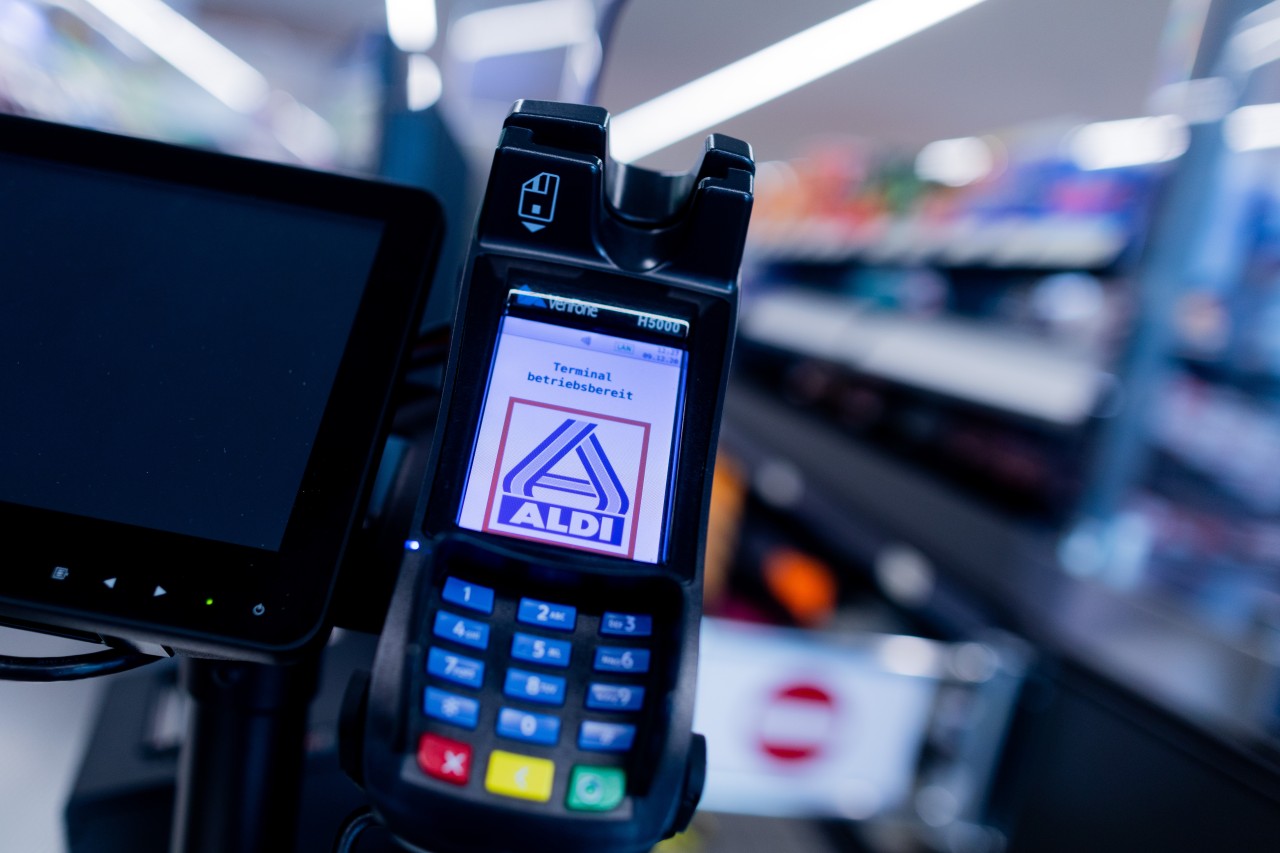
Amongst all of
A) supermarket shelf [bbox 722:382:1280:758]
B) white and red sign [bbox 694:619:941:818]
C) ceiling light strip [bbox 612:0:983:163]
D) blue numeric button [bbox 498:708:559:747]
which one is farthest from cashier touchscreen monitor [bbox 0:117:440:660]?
supermarket shelf [bbox 722:382:1280:758]

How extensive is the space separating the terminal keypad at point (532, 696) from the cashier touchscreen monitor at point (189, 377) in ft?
0.24

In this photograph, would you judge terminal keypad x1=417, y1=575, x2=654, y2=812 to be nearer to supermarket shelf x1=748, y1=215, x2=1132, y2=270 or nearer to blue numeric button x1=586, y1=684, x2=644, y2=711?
blue numeric button x1=586, y1=684, x2=644, y2=711

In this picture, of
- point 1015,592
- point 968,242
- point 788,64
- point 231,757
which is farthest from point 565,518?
point 968,242

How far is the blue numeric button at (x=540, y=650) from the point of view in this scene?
0.43 metres

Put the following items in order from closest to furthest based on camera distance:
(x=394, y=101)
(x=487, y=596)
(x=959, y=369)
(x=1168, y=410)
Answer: (x=487, y=596) → (x=394, y=101) → (x=1168, y=410) → (x=959, y=369)

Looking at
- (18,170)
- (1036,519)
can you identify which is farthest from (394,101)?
(1036,519)

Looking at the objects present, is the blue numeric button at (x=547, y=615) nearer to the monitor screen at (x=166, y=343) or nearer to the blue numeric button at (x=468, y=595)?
the blue numeric button at (x=468, y=595)

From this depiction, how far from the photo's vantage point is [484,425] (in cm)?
47

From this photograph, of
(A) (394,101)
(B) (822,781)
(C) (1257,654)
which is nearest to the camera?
(A) (394,101)

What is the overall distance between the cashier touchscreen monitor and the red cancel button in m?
0.08

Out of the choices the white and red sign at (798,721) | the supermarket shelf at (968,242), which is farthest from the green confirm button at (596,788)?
the supermarket shelf at (968,242)

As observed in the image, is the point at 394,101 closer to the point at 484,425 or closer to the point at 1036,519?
the point at 484,425

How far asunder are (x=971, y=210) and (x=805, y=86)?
1012mm

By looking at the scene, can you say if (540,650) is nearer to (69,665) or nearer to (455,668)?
(455,668)
